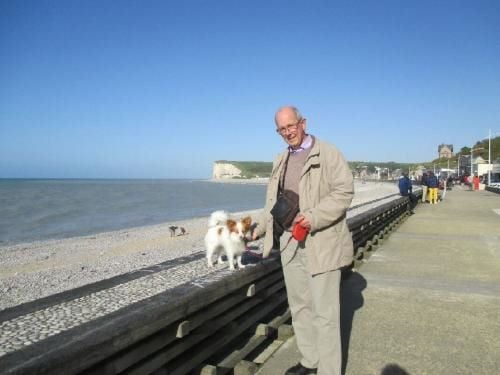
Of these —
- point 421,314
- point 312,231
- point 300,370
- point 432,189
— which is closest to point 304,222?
point 312,231

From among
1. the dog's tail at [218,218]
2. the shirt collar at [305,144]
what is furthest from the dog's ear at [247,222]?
the shirt collar at [305,144]

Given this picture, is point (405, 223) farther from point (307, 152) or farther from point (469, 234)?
point (307, 152)

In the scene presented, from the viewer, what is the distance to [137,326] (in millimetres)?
2598

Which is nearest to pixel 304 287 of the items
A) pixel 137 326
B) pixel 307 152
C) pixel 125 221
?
pixel 307 152

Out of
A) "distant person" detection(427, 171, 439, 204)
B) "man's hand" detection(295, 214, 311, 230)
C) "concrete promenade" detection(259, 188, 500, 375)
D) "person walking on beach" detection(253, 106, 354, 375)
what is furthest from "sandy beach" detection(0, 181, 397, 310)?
"distant person" detection(427, 171, 439, 204)

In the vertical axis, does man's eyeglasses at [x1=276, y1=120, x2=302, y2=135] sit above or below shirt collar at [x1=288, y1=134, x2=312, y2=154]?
above

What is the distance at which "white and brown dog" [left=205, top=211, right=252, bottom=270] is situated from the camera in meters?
4.87

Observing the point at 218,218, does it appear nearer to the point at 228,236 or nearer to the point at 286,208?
the point at 228,236

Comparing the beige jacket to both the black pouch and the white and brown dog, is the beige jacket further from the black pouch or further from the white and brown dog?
the white and brown dog

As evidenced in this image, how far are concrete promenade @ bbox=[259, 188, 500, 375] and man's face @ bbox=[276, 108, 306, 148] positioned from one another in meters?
1.99

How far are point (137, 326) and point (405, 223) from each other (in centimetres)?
1414

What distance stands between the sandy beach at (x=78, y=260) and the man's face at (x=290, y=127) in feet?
16.9

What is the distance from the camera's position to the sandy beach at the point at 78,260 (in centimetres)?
891

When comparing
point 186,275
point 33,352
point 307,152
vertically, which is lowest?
point 186,275
